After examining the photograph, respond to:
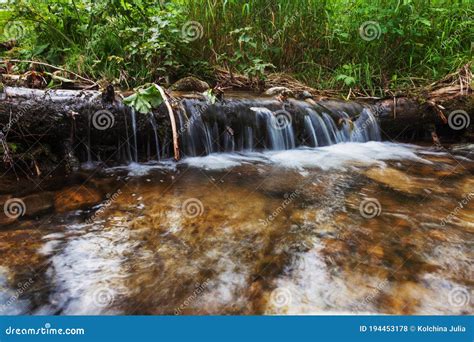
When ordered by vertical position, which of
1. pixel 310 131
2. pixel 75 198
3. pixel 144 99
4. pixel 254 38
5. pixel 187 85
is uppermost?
pixel 254 38

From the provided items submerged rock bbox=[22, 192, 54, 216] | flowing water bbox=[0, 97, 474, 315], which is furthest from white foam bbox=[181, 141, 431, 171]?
submerged rock bbox=[22, 192, 54, 216]

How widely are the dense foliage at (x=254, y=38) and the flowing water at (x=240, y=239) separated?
4.73 feet

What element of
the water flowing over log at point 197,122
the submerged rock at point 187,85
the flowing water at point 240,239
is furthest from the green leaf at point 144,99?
the submerged rock at point 187,85

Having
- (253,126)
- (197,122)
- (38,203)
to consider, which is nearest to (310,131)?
(253,126)

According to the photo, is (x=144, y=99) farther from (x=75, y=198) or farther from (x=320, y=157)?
(x=320, y=157)

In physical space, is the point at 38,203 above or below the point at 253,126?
below

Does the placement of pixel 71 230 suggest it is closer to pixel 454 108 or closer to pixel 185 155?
pixel 185 155

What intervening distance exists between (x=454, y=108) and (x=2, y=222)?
208 inches

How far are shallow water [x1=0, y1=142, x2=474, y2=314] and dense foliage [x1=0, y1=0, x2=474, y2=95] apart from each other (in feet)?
6.50

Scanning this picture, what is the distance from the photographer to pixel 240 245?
215 centimetres

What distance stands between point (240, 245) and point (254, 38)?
4316mm

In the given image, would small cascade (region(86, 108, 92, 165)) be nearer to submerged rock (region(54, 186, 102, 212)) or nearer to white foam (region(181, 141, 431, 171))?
submerged rock (region(54, 186, 102, 212))

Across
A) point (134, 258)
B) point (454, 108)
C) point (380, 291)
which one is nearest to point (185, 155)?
point (134, 258)

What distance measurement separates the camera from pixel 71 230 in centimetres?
227
